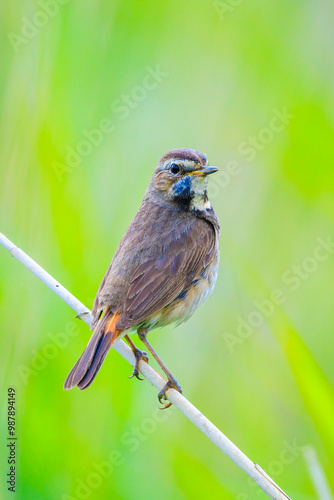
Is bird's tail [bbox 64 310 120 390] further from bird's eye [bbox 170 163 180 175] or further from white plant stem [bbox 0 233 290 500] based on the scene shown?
Answer: bird's eye [bbox 170 163 180 175]

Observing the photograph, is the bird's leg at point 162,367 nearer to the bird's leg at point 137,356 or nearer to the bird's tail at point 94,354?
the bird's leg at point 137,356

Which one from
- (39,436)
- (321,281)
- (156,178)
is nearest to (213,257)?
(156,178)

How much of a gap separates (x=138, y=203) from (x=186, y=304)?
34.2 inches

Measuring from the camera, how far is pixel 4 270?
3.46 m

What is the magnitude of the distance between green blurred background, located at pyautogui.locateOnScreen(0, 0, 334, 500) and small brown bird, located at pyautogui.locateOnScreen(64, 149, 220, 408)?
0.41ft

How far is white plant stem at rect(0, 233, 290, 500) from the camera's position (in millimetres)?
2512

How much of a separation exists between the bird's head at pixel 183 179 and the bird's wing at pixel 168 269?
135mm

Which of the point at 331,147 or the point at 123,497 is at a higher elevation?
the point at 331,147

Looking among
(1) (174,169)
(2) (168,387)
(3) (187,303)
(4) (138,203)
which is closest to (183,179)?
(1) (174,169)

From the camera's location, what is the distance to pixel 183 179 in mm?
3910

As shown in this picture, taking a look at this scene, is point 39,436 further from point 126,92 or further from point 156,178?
point 126,92

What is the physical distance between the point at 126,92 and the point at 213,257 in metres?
1.17

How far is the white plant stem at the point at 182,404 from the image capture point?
2.51 meters

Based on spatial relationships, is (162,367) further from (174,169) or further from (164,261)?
(174,169)
